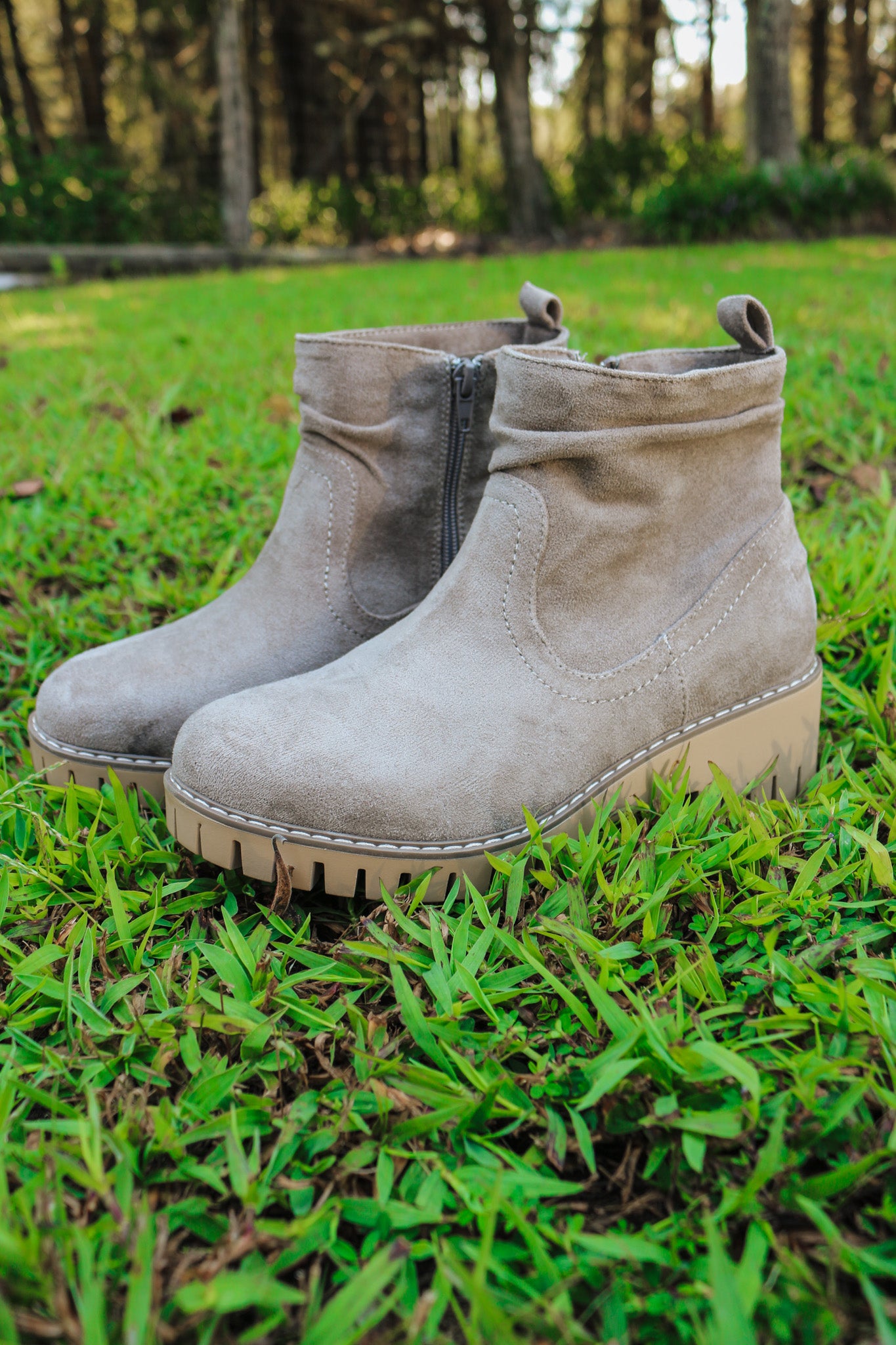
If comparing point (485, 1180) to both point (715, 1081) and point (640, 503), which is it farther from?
point (640, 503)

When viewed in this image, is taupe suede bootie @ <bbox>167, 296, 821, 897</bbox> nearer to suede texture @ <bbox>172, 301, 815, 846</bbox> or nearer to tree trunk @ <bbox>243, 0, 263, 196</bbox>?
suede texture @ <bbox>172, 301, 815, 846</bbox>

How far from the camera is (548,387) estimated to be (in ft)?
3.72

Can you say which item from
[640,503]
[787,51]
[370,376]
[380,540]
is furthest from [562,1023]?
[787,51]

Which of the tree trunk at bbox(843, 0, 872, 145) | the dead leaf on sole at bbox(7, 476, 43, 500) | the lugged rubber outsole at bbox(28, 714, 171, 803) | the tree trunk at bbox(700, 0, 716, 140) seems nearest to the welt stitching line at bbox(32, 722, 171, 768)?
the lugged rubber outsole at bbox(28, 714, 171, 803)

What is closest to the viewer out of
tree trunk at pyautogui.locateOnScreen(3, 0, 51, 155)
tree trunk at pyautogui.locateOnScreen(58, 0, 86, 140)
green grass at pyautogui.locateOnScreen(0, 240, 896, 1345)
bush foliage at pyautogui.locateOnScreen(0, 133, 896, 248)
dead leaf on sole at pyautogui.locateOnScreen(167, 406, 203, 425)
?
green grass at pyautogui.locateOnScreen(0, 240, 896, 1345)

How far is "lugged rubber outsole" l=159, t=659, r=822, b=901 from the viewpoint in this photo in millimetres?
1079

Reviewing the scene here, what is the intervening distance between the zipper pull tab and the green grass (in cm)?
62

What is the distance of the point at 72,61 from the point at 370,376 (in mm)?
12688

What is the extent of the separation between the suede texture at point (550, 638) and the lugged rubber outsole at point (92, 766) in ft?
0.73

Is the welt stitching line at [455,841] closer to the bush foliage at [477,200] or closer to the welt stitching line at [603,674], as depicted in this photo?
the welt stitching line at [603,674]

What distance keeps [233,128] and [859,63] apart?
48.2 feet

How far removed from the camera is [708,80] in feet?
52.4

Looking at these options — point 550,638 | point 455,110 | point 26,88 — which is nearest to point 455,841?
point 550,638

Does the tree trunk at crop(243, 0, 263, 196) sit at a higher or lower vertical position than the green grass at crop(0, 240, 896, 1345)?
higher
